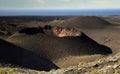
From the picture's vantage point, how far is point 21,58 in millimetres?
41625

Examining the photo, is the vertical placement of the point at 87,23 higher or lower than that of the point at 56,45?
lower

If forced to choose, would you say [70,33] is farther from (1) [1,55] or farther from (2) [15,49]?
(1) [1,55]

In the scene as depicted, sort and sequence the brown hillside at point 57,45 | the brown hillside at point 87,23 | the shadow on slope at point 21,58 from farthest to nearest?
1. the brown hillside at point 87,23
2. the brown hillside at point 57,45
3. the shadow on slope at point 21,58

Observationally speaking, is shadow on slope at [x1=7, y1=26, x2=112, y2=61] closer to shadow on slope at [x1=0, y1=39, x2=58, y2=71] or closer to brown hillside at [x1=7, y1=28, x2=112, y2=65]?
brown hillside at [x1=7, y1=28, x2=112, y2=65]

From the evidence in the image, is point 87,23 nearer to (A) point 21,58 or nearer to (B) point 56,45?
(B) point 56,45

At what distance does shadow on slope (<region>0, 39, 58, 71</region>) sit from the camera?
3869 cm

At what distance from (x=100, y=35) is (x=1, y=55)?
44.2 metres

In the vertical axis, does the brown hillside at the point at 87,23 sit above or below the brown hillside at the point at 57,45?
below

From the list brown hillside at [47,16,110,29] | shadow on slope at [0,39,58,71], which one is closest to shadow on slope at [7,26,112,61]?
shadow on slope at [0,39,58,71]

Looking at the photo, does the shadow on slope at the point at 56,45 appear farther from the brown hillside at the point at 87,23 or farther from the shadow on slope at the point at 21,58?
the brown hillside at the point at 87,23

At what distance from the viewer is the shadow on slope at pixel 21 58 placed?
3869cm

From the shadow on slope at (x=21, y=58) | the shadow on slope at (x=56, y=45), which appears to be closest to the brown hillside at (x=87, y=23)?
the shadow on slope at (x=56, y=45)

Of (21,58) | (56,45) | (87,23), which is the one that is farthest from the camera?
(87,23)

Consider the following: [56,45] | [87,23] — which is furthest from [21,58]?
[87,23]
